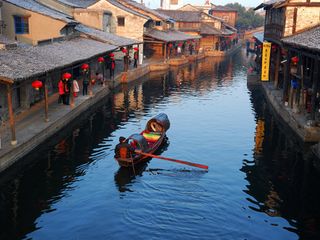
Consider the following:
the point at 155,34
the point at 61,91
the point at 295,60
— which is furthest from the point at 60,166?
the point at 155,34

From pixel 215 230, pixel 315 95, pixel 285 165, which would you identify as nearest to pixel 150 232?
pixel 215 230

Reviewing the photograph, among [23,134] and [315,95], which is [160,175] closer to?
[23,134]

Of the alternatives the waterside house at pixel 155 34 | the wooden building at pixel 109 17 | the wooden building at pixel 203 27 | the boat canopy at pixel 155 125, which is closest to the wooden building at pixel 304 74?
the boat canopy at pixel 155 125

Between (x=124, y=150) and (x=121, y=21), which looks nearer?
(x=124, y=150)

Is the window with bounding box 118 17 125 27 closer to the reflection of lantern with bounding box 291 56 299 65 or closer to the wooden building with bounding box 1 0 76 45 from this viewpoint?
the wooden building with bounding box 1 0 76 45

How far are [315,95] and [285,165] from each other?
5656 millimetres

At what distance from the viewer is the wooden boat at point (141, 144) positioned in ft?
61.4

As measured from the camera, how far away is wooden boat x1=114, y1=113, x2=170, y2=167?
737 inches

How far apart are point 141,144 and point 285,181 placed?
7.55m

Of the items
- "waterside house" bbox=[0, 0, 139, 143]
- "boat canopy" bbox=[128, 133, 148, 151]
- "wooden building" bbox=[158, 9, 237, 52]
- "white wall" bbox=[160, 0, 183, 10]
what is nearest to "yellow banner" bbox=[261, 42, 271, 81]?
"waterside house" bbox=[0, 0, 139, 143]

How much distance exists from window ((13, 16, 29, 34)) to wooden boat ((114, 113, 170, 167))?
1660 centimetres

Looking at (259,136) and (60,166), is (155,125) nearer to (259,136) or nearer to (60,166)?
(60,166)

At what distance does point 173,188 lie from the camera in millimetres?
17391

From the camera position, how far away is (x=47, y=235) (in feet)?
44.1
